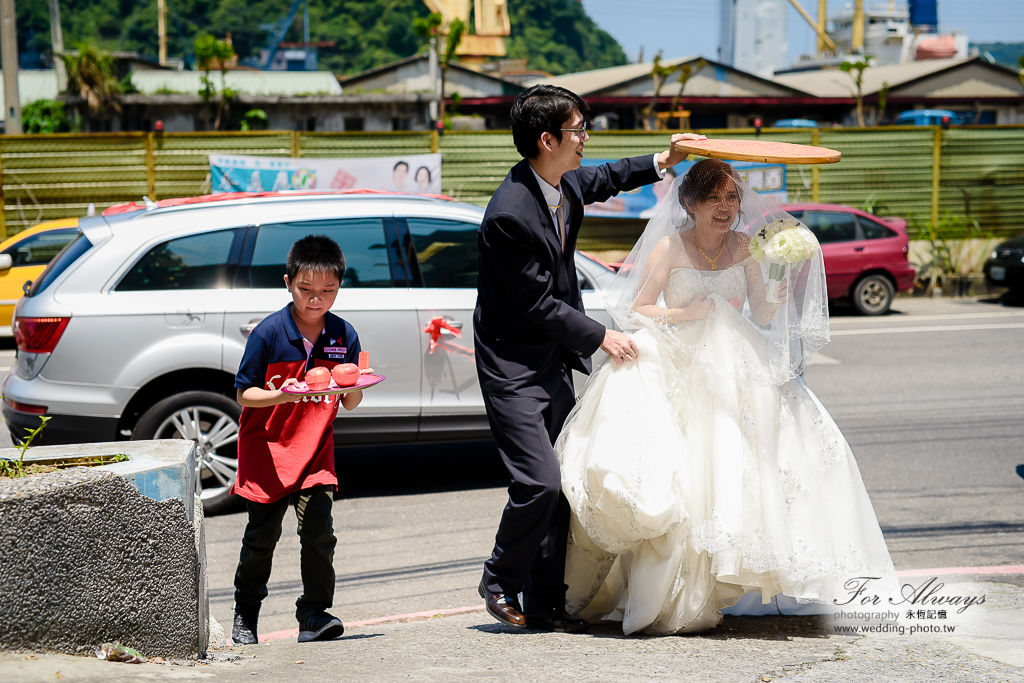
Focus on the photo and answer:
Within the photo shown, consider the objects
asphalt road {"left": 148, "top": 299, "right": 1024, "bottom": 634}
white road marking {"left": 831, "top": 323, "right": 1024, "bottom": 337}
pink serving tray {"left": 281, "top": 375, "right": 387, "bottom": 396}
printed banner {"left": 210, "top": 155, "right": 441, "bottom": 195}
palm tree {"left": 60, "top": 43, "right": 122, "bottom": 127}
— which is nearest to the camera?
pink serving tray {"left": 281, "top": 375, "right": 387, "bottom": 396}

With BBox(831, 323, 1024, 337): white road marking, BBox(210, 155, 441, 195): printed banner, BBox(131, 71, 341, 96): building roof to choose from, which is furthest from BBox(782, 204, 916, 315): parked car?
BBox(131, 71, 341, 96): building roof

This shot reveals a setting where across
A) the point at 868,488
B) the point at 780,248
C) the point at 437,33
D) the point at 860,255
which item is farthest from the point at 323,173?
the point at 780,248

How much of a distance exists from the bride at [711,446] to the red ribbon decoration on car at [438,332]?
1887 millimetres

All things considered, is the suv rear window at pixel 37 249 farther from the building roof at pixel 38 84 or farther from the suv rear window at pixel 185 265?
the building roof at pixel 38 84

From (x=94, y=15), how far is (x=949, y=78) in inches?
2472

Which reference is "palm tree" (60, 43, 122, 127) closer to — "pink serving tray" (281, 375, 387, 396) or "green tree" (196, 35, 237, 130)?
"green tree" (196, 35, 237, 130)

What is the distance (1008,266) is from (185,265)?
1283 cm

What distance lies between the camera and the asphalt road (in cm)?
472

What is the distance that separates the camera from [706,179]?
3.75 m

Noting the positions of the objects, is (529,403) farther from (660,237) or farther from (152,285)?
(152,285)

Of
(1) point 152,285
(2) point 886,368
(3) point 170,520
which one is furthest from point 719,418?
(2) point 886,368

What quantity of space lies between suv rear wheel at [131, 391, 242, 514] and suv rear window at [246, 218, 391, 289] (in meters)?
0.74

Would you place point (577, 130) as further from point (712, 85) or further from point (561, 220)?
point (712, 85)

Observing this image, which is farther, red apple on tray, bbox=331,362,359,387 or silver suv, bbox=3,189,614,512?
silver suv, bbox=3,189,614,512
